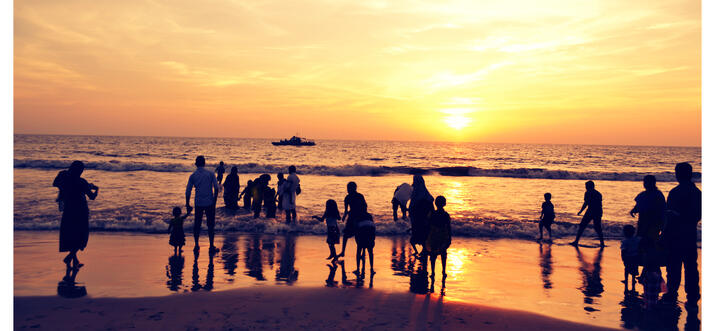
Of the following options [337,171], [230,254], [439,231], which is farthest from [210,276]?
[337,171]

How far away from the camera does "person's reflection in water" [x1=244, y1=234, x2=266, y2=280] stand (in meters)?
8.58

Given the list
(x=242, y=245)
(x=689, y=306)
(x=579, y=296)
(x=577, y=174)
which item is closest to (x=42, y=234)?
(x=242, y=245)

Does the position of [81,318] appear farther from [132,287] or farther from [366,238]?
[366,238]

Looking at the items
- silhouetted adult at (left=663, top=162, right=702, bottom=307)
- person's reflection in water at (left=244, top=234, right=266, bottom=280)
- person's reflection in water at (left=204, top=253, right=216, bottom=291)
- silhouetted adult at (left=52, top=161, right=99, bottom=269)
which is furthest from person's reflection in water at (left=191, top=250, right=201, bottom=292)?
silhouetted adult at (left=663, top=162, right=702, bottom=307)

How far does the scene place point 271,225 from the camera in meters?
13.9

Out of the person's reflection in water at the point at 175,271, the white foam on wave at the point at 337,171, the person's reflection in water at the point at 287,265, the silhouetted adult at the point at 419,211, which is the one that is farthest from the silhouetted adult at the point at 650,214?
the white foam on wave at the point at 337,171

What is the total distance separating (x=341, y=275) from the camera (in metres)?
8.49

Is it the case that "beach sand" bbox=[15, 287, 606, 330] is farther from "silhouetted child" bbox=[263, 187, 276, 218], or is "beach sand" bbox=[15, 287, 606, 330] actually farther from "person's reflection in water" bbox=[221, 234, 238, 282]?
"silhouetted child" bbox=[263, 187, 276, 218]

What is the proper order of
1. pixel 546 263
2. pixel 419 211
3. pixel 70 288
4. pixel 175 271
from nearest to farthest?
1. pixel 70 288
2. pixel 175 271
3. pixel 419 211
4. pixel 546 263

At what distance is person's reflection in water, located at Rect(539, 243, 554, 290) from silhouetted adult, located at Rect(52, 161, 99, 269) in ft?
32.2

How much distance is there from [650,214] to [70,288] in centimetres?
1089

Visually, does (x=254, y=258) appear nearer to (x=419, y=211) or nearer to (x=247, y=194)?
(x=419, y=211)

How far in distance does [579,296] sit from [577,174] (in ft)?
124

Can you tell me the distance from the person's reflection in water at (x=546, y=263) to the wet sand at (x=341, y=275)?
1.0 inches
